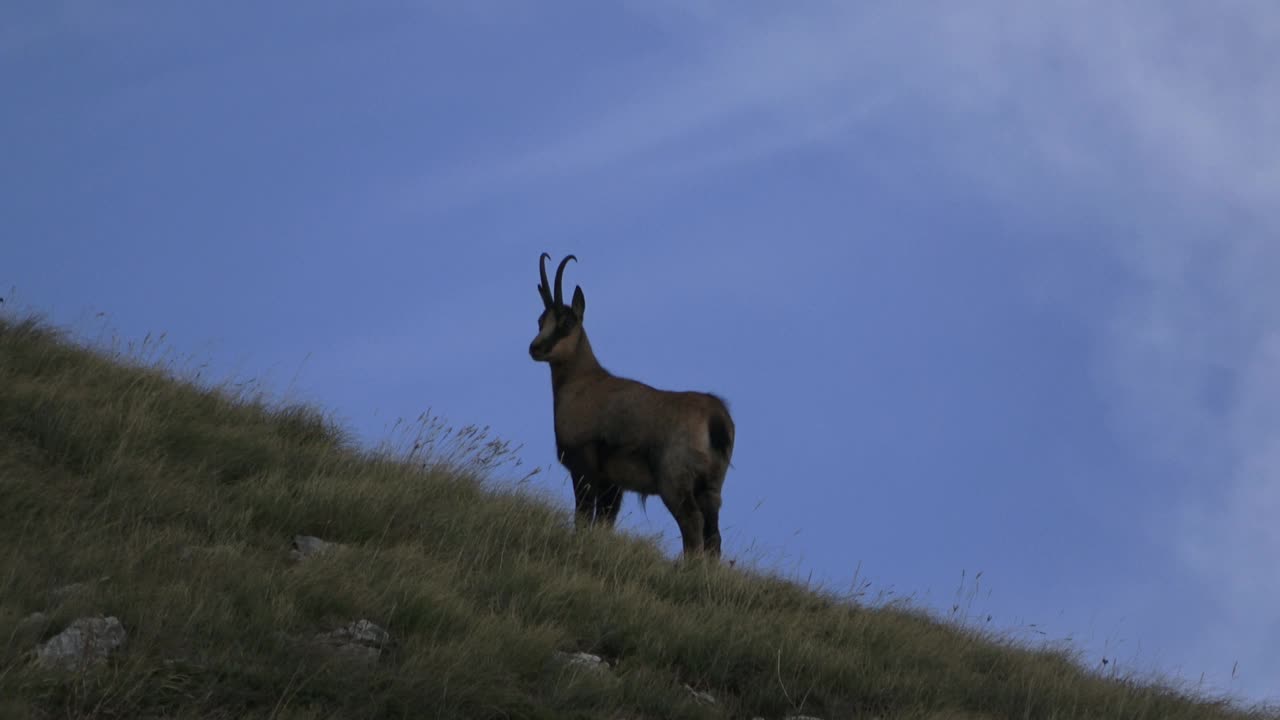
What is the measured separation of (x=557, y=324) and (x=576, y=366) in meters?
0.41

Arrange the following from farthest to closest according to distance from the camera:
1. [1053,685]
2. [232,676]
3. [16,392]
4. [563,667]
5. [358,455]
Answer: [358,455], [16,392], [1053,685], [563,667], [232,676]

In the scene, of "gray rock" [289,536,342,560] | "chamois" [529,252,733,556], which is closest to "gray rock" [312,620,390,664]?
"gray rock" [289,536,342,560]

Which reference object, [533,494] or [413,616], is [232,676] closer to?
[413,616]

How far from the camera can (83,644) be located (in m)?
6.21

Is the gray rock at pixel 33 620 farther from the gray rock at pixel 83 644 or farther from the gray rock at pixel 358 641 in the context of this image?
the gray rock at pixel 358 641

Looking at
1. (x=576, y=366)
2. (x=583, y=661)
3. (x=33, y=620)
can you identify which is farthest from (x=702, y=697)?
(x=576, y=366)

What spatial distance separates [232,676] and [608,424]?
543cm

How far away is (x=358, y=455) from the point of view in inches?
427

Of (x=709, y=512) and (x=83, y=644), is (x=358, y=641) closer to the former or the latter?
(x=83, y=644)

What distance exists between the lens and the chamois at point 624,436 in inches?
427

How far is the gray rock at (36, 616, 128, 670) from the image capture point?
6066 mm

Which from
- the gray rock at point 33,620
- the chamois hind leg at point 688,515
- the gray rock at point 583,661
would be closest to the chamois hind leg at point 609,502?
the chamois hind leg at point 688,515

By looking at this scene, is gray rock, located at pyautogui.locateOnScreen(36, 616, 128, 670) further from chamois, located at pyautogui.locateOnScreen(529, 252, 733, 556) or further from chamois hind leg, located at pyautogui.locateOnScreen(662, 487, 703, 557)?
chamois hind leg, located at pyautogui.locateOnScreen(662, 487, 703, 557)

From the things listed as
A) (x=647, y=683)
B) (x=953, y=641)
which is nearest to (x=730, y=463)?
(x=953, y=641)
